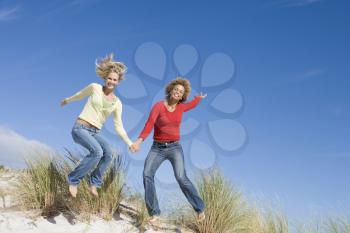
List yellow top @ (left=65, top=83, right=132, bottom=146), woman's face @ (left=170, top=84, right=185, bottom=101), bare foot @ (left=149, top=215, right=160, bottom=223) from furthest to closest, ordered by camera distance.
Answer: bare foot @ (left=149, top=215, right=160, bottom=223) → woman's face @ (left=170, top=84, right=185, bottom=101) → yellow top @ (left=65, top=83, right=132, bottom=146)

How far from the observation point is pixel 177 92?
7.45m

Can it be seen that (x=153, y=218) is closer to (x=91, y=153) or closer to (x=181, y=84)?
(x=91, y=153)

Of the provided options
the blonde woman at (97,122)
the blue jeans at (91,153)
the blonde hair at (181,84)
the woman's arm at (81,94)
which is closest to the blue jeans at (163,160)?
the blonde woman at (97,122)

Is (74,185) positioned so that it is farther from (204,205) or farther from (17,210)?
(204,205)

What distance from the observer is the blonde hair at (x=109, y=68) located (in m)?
7.34

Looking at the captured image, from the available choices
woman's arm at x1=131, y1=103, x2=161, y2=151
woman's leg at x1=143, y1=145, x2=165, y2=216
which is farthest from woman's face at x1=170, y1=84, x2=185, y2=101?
woman's leg at x1=143, y1=145, x2=165, y2=216

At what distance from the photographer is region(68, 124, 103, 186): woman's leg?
6781 millimetres

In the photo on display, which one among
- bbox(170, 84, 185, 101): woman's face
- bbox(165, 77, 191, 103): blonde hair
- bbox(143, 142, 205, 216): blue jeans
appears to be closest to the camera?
bbox(143, 142, 205, 216): blue jeans

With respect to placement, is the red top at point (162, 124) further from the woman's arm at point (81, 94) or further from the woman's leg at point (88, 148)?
the woman's arm at point (81, 94)

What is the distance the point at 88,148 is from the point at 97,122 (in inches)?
17.3

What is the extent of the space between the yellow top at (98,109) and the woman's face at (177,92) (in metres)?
0.86

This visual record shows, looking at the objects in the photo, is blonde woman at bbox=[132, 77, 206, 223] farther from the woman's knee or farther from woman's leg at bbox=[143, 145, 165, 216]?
the woman's knee

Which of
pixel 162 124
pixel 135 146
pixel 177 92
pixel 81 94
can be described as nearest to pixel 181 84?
pixel 177 92

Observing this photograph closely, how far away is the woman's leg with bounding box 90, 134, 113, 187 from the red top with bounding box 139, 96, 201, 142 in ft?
1.91
